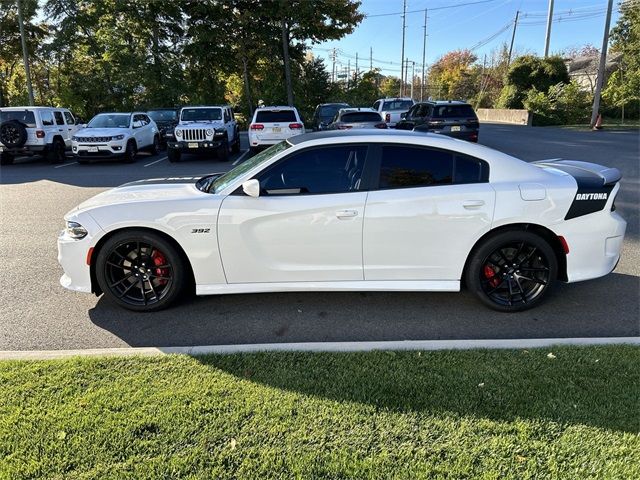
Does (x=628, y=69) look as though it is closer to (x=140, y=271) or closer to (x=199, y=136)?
(x=199, y=136)

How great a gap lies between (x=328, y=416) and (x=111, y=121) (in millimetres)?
16338

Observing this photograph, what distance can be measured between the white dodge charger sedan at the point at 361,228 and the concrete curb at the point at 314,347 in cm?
68

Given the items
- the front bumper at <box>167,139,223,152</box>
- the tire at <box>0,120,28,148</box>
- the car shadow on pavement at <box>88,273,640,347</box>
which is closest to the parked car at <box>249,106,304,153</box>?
the front bumper at <box>167,139,223,152</box>

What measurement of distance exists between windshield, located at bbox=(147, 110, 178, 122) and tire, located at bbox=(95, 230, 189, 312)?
19.2m

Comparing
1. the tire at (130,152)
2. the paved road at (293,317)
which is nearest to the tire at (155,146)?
the tire at (130,152)

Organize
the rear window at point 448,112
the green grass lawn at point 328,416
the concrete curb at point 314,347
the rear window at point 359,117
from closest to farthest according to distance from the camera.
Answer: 1. the green grass lawn at point 328,416
2. the concrete curb at point 314,347
3. the rear window at point 359,117
4. the rear window at point 448,112

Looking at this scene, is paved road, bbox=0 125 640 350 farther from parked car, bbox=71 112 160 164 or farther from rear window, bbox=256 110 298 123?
rear window, bbox=256 110 298 123

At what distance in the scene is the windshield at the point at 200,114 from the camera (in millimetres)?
16656

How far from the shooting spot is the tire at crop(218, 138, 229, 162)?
15782 mm

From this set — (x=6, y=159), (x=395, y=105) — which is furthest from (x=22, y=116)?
(x=395, y=105)

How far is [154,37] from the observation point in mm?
32656

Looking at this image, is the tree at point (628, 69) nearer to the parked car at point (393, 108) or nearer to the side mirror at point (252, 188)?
the parked car at point (393, 108)

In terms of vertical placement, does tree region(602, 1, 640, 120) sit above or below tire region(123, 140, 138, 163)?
above

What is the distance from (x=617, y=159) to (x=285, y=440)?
15995 millimetres
